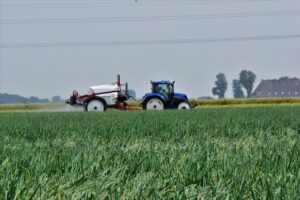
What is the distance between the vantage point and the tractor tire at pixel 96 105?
2511cm

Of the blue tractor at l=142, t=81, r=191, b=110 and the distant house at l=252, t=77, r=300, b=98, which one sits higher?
the distant house at l=252, t=77, r=300, b=98

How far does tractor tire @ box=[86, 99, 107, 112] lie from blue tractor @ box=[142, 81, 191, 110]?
1.98 meters

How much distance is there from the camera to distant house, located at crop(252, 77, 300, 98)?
495 ft

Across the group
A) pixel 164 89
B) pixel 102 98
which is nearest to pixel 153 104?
pixel 164 89

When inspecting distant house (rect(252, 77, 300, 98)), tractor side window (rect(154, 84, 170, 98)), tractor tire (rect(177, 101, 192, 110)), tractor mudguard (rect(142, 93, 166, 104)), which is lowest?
tractor tire (rect(177, 101, 192, 110))

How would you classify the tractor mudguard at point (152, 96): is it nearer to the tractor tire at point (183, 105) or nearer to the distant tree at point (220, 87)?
the tractor tire at point (183, 105)

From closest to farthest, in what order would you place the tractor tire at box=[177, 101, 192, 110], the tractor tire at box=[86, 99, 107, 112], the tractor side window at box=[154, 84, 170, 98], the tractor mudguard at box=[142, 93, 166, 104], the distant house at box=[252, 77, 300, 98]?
1. the tractor tire at box=[86, 99, 107, 112]
2. the tractor mudguard at box=[142, 93, 166, 104]
3. the tractor side window at box=[154, 84, 170, 98]
4. the tractor tire at box=[177, 101, 192, 110]
5. the distant house at box=[252, 77, 300, 98]

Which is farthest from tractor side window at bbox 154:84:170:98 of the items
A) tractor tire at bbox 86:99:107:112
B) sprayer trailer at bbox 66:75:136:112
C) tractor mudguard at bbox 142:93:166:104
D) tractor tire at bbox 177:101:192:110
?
tractor tire at bbox 86:99:107:112

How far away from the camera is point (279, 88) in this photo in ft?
510

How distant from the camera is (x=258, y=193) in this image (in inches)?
77.7

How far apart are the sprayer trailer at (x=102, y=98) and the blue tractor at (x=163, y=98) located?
43.2 inches

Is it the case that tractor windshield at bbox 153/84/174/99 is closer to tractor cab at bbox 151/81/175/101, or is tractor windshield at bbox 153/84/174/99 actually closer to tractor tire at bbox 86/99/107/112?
tractor cab at bbox 151/81/175/101

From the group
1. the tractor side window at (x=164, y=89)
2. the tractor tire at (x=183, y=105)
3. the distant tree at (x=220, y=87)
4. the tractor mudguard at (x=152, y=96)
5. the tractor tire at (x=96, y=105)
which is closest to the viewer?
the tractor tire at (x=96, y=105)

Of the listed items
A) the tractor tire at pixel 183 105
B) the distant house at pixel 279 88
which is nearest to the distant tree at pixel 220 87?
the distant house at pixel 279 88
